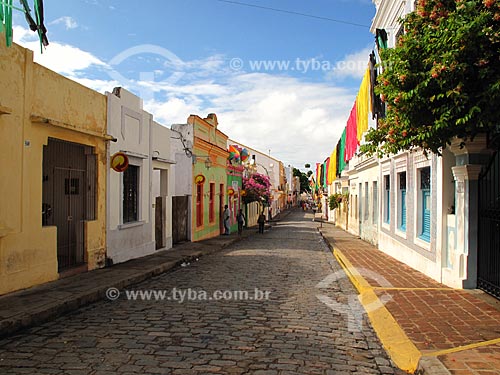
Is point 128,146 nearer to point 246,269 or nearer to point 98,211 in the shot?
point 98,211

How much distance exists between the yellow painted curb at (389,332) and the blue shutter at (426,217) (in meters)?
2.52

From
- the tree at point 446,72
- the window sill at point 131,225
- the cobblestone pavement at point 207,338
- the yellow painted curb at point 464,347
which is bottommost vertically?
the cobblestone pavement at point 207,338

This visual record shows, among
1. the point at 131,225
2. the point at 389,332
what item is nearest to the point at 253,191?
the point at 131,225

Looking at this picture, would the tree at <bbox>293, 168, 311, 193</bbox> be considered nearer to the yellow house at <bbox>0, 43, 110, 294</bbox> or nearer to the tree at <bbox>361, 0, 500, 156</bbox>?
the yellow house at <bbox>0, 43, 110, 294</bbox>

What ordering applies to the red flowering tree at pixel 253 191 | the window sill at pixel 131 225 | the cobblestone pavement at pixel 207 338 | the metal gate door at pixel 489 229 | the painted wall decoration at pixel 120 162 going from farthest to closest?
the red flowering tree at pixel 253 191, the window sill at pixel 131 225, the painted wall decoration at pixel 120 162, the metal gate door at pixel 489 229, the cobblestone pavement at pixel 207 338

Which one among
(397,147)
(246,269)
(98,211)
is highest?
(397,147)

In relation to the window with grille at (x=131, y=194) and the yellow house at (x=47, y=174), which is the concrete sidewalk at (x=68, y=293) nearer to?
the yellow house at (x=47, y=174)

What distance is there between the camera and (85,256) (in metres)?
9.99

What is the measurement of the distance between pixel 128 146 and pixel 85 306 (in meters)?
5.62

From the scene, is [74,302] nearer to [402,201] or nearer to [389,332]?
[389,332]

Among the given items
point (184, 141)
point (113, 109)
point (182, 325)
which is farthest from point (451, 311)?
point (184, 141)

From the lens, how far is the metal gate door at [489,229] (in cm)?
720

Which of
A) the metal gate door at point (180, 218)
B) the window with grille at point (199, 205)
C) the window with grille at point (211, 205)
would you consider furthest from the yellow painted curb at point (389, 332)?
the window with grille at point (211, 205)

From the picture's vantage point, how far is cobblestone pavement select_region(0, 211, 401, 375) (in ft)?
14.9
